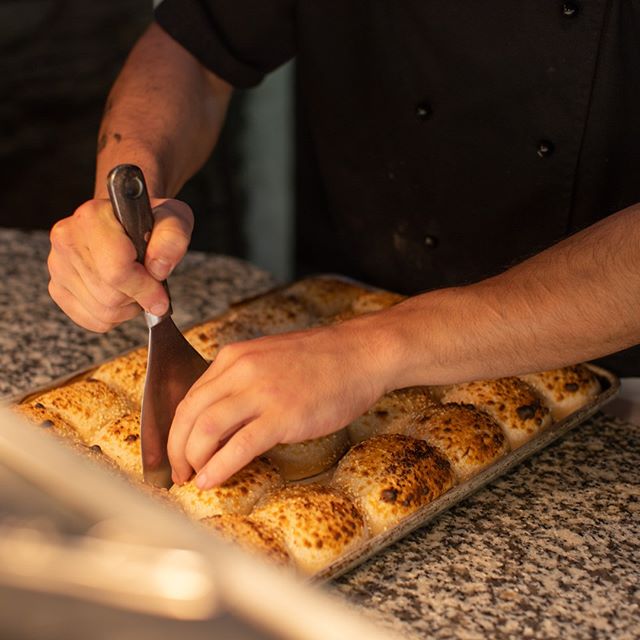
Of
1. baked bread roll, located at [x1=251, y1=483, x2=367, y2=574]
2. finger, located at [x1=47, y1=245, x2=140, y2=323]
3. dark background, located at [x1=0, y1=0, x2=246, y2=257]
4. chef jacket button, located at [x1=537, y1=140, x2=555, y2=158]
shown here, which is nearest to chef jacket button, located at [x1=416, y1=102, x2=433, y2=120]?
chef jacket button, located at [x1=537, y1=140, x2=555, y2=158]

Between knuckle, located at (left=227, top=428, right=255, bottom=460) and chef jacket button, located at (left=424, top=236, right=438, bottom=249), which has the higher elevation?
chef jacket button, located at (left=424, top=236, right=438, bottom=249)

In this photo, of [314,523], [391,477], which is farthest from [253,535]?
[391,477]

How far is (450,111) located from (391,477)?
0.84 metres

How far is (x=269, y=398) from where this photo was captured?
3.76 ft

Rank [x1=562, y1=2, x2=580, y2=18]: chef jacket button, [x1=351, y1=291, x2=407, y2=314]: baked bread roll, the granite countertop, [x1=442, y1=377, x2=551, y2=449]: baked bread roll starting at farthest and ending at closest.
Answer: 1. [x1=351, y1=291, x2=407, y2=314]: baked bread roll
2. [x1=562, y1=2, x2=580, y2=18]: chef jacket button
3. [x1=442, y1=377, x2=551, y2=449]: baked bread roll
4. the granite countertop

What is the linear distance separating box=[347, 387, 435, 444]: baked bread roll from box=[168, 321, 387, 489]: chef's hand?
228 mm

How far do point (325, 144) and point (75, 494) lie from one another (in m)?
1.59

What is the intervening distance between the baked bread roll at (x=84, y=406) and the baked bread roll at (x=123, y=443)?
32mm

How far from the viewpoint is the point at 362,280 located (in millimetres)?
2137

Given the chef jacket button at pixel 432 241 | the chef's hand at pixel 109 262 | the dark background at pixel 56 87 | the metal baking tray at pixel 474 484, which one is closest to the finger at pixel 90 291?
the chef's hand at pixel 109 262

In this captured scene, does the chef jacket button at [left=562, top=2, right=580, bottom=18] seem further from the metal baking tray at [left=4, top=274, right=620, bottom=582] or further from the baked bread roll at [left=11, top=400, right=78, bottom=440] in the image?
the baked bread roll at [left=11, top=400, right=78, bottom=440]

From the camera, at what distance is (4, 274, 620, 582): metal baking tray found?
1.12 m

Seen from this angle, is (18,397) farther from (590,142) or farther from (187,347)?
(590,142)

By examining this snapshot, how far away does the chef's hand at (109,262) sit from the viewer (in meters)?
1.25
